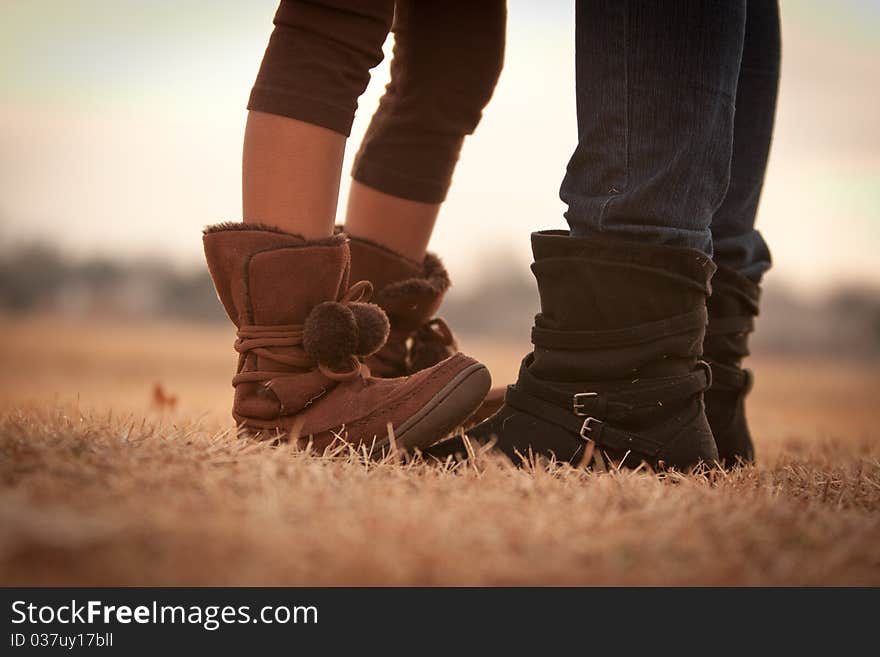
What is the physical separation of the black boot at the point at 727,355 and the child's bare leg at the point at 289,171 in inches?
37.4

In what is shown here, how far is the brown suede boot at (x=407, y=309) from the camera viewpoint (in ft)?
6.21

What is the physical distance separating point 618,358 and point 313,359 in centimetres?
59

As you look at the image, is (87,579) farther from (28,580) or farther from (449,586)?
(449,586)

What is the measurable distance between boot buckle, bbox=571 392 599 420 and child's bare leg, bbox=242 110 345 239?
60 cm

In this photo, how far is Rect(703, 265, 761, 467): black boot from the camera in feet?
6.02

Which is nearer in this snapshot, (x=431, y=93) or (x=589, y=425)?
(x=589, y=425)

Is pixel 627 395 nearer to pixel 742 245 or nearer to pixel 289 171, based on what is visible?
pixel 742 245

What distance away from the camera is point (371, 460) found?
143 cm

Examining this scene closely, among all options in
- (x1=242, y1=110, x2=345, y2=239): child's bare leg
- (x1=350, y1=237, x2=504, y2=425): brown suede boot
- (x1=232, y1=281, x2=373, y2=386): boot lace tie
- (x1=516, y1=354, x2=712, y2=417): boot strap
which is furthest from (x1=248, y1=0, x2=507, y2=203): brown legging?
(x1=516, y1=354, x2=712, y2=417): boot strap

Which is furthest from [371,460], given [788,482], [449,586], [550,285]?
[788,482]

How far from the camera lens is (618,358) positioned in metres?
1.46

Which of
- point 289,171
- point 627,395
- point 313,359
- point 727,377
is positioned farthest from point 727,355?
point 289,171

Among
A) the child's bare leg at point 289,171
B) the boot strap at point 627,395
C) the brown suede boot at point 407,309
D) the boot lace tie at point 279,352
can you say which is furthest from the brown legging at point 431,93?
the boot strap at point 627,395

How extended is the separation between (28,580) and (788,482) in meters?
1.30
